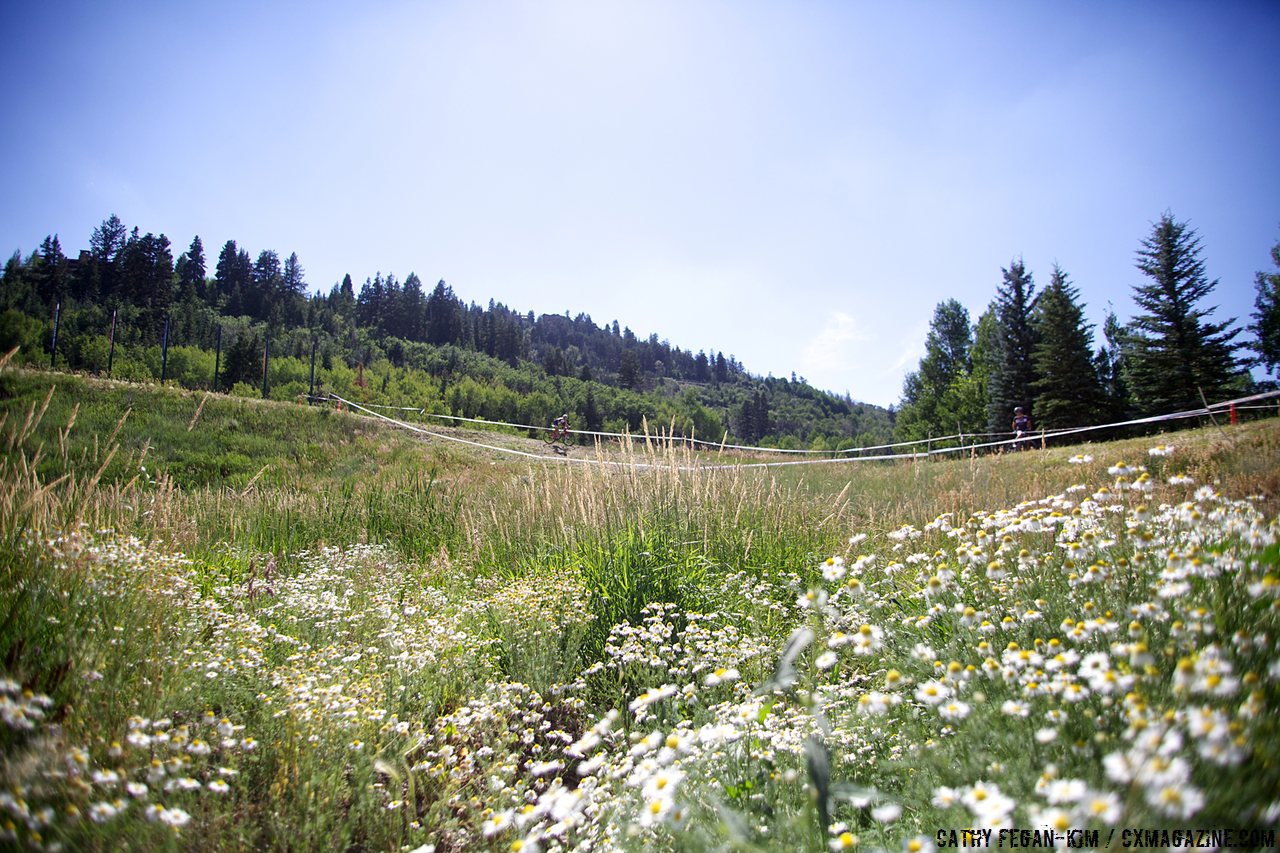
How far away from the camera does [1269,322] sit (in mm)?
33719

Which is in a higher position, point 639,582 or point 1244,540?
point 1244,540

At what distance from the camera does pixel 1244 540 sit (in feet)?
6.70

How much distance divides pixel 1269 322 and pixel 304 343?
89039 mm

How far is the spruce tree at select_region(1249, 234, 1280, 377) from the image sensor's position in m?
33.5

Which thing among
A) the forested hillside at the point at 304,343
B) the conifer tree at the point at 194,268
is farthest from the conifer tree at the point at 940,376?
the conifer tree at the point at 194,268

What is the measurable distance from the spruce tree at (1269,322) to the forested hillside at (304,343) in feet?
116

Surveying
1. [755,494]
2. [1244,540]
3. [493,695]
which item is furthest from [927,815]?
[755,494]

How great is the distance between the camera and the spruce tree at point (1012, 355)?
33.5 metres

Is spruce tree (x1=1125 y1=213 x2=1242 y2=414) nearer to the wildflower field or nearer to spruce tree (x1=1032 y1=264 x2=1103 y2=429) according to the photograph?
spruce tree (x1=1032 y1=264 x2=1103 y2=429)

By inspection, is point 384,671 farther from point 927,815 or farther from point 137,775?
point 927,815

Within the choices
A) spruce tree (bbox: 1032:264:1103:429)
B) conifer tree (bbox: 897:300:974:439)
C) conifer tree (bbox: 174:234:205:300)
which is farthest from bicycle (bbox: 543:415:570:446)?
conifer tree (bbox: 174:234:205:300)

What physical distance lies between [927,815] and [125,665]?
9.80ft

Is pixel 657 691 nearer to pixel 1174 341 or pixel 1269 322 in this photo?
pixel 1174 341

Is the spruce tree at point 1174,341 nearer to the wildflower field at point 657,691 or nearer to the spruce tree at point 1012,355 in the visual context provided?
the spruce tree at point 1012,355
